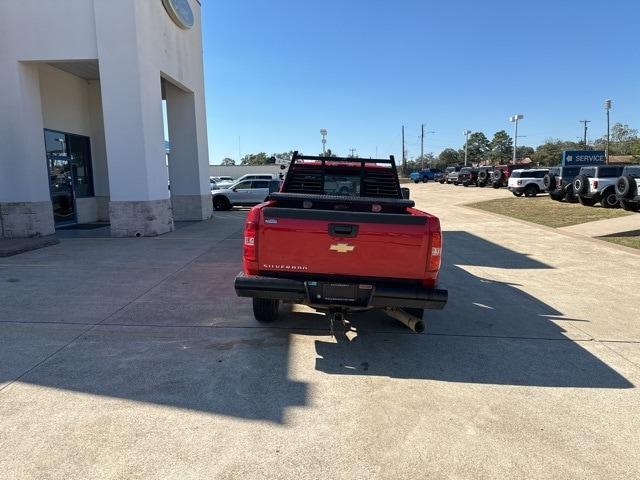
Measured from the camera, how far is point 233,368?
4.04 meters

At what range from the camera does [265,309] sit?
5090 mm

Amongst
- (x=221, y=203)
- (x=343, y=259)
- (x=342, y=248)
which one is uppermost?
(x=342, y=248)

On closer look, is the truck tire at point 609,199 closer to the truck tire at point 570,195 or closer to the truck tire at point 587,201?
the truck tire at point 587,201

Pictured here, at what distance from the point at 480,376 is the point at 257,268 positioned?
231cm

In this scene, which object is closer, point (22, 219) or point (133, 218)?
point (22, 219)

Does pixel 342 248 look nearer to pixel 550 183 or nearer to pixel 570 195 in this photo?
pixel 570 195

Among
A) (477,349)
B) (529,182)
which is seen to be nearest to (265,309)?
(477,349)

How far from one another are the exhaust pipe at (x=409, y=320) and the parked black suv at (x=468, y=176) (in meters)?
41.3

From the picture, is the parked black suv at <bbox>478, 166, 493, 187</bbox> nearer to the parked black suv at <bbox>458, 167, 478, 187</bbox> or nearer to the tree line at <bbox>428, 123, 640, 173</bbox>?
the parked black suv at <bbox>458, 167, 478, 187</bbox>

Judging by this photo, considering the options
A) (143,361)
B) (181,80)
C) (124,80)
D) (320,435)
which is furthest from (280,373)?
(181,80)

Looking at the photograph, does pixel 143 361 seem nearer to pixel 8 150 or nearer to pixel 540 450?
pixel 540 450

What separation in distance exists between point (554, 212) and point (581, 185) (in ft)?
9.54

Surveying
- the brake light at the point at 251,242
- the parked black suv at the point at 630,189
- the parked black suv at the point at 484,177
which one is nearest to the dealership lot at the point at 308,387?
the brake light at the point at 251,242

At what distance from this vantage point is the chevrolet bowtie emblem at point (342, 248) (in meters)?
4.16
